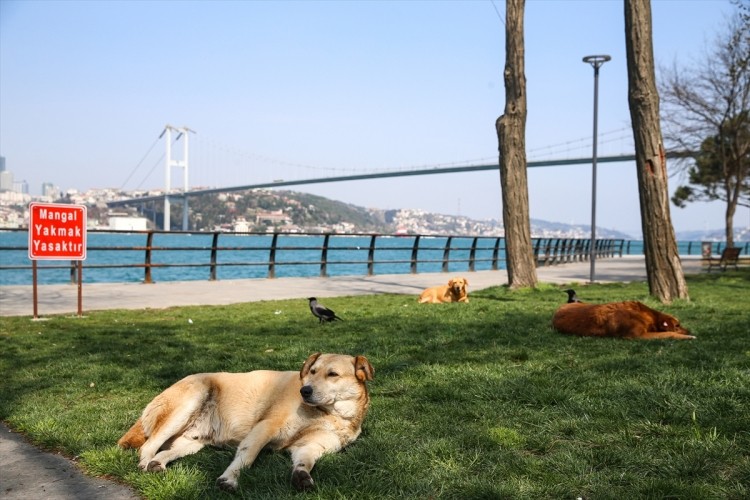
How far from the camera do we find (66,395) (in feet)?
14.6

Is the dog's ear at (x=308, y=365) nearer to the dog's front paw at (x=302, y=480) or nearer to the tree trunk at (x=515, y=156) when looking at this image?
the dog's front paw at (x=302, y=480)

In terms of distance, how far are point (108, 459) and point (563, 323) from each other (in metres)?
4.80

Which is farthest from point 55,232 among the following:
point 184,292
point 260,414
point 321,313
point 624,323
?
point 624,323

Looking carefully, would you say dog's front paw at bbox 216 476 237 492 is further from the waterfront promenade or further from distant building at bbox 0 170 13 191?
distant building at bbox 0 170 13 191

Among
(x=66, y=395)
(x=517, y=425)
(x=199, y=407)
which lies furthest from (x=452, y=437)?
(x=66, y=395)

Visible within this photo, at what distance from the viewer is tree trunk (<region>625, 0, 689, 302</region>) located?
9734mm

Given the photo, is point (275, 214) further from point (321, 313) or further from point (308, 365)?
point (308, 365)

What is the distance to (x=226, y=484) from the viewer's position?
275cm

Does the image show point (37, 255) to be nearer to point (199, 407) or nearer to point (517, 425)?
point (199, 407)

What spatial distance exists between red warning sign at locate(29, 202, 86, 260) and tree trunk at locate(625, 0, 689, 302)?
25.6 ft

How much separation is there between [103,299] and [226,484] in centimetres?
956

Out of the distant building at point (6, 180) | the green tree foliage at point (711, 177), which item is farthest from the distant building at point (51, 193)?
the green tree foliage at point (711, 177)

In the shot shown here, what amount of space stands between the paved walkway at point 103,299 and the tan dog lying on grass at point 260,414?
1.00 ft

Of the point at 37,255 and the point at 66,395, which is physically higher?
the point at 37,255
